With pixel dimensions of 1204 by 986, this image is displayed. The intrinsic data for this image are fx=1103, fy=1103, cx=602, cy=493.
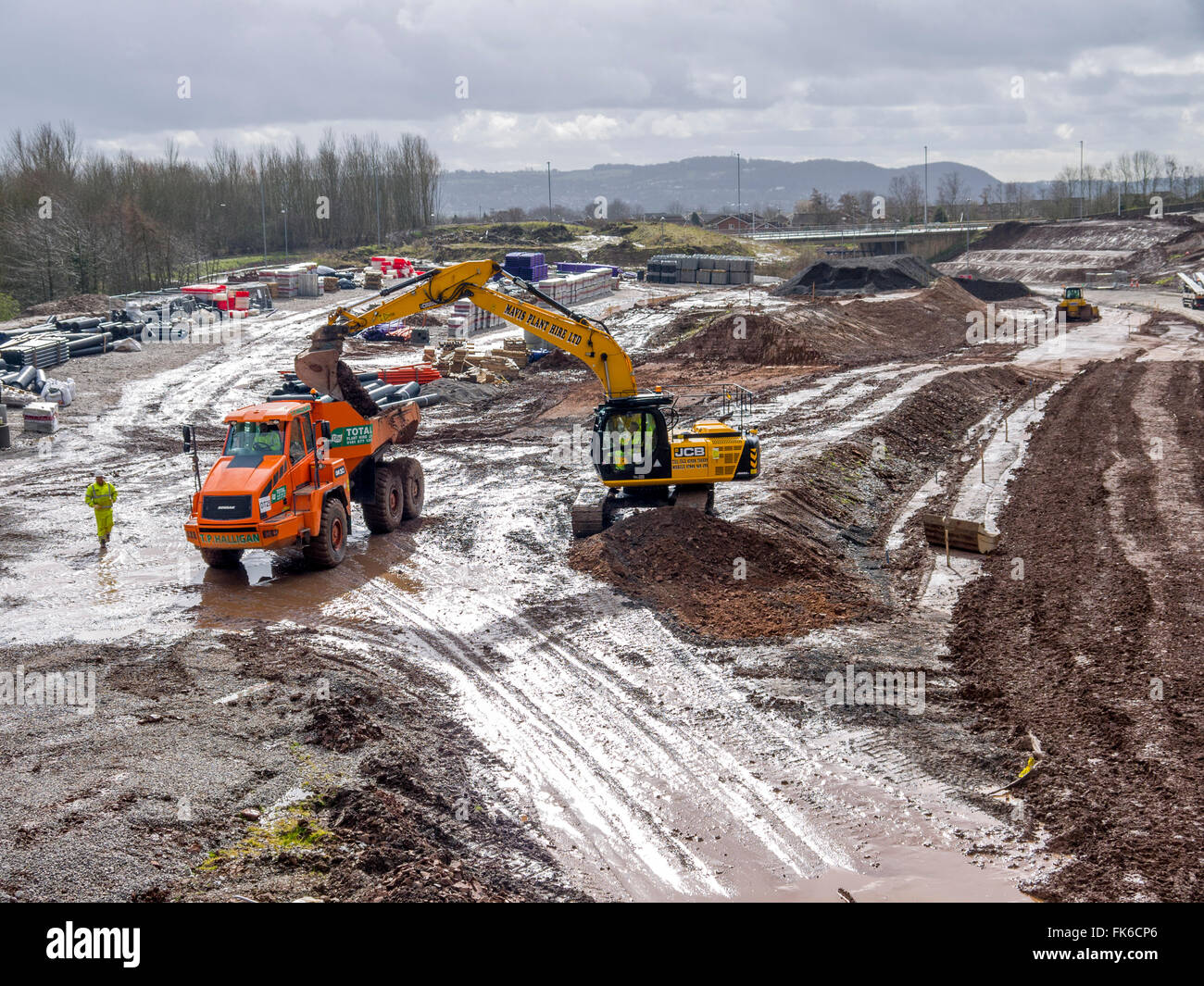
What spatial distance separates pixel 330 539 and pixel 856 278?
52731 millimetres

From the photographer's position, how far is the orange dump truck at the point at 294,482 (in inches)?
657

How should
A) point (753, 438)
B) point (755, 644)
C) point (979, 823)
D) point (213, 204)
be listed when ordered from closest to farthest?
point (979, 823) → point (755, 644) → point (753, 438) → point (213, 204)

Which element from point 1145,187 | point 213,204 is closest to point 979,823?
point 213,204

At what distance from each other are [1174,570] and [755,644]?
7.42m

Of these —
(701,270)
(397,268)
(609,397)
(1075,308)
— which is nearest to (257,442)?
(609,397)

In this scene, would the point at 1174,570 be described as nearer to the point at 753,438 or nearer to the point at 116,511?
the point at 753,438

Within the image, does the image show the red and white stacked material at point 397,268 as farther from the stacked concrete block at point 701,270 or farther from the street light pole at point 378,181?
the street light pole at point 378,181

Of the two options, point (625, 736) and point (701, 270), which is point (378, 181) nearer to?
point (701, 270)

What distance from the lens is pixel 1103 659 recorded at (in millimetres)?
14047

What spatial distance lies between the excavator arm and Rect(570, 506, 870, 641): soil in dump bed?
2.59m

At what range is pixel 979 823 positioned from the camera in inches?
413

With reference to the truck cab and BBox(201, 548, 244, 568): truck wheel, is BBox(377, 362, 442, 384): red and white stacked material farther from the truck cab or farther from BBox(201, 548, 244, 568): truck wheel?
BBox(201, 548, 244, 568): truck wheel

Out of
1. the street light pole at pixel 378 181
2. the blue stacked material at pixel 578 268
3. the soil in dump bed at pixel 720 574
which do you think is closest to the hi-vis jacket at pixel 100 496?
the soil in dump bed at pixel 720 574

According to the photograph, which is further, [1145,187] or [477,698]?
[1145,187]
